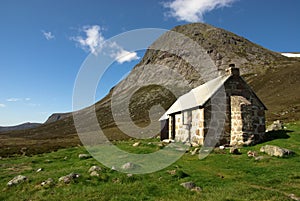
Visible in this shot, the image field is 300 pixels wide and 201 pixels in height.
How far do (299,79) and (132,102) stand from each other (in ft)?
310

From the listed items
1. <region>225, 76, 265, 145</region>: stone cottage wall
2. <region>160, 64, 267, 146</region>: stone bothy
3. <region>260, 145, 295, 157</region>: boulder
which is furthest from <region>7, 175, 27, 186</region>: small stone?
<region>225, 76, 265, 145</region>: stone cottage wall

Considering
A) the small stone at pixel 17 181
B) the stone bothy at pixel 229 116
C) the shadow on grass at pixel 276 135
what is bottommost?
the small stone at pixel 17 181

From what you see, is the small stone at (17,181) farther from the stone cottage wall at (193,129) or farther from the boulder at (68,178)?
the stone cottage wall at (193,129)

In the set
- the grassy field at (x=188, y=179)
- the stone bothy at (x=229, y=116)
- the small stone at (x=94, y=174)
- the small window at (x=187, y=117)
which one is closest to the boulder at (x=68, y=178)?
the grassy field at (x=188, y=179)

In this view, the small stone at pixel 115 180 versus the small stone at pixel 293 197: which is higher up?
the small stone at pixel 293 197

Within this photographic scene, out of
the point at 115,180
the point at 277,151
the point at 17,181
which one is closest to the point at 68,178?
the point at 115,180

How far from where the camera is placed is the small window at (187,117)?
31.2 m

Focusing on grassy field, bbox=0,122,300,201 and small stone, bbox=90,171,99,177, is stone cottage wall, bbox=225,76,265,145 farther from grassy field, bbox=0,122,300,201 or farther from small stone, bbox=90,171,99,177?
small stone, bbox=90,171,99,177

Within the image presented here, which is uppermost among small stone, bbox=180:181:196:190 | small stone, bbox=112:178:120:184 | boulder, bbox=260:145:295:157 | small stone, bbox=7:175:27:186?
boulder, bbox=260:145:295:157

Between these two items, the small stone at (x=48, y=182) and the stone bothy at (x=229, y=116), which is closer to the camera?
the small stone at (x=48, y=182)

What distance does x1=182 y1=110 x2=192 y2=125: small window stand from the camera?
31250 mm

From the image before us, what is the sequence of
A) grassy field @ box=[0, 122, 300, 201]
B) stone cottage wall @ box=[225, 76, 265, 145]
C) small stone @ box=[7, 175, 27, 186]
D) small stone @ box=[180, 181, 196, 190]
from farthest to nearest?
stone cottage wall @ box=[225, 76, 265, 145] < small stone @ box=[7, 175, 27, 186] < small stone @ box=[180, 181, 196, 190] < grassy field @ box=[0, 122, 300, 201]

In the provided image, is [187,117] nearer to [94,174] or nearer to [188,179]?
[188,179]

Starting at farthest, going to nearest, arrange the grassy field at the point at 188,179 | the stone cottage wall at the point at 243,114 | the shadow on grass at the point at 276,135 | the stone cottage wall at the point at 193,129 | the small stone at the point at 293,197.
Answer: the stone cottage wall at the point at 193,129 < the shadow on grass at the point at 276,135 < the stone cottage wall at the point at 243,114 < the grassy field at the point at 188,179 < the small stone at the point at 293,197
